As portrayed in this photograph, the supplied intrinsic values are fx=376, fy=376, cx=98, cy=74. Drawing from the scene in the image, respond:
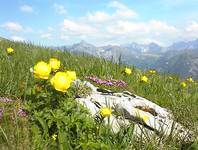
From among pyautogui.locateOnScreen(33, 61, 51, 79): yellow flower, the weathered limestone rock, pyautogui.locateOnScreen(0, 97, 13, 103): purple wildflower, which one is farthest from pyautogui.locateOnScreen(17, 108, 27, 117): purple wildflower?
the weathered limestone rock

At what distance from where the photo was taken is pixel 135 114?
624 centimetres

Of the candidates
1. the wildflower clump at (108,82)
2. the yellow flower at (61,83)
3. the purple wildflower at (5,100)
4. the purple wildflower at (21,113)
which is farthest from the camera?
the wildflower clump at (108,82)

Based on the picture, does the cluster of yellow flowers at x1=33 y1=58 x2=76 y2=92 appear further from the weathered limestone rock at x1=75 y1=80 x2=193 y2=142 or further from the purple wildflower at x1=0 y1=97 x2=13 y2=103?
the weathered limestone rock at x1=75 y1=80 x2=193 y2=142

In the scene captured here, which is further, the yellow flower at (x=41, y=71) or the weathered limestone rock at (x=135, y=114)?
the weathered limestone rock at (x=135, y=114)

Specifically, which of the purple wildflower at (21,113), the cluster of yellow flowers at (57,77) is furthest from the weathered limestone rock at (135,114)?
the purple wildflower at (21,113)

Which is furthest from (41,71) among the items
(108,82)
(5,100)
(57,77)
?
(108,82)

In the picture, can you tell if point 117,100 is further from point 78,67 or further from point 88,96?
point 78,67

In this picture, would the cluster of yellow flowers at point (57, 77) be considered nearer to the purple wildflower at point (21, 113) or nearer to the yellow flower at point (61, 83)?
the yellow flower at point (61, 83)

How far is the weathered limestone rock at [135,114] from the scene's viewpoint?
5715mm

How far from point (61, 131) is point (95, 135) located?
1.77 feet

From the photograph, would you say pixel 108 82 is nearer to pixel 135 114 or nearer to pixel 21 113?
pixel 135 114

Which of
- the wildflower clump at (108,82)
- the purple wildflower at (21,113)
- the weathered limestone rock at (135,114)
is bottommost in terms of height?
the weathered limestone rock at (135,114)

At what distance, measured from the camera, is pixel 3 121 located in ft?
15.7

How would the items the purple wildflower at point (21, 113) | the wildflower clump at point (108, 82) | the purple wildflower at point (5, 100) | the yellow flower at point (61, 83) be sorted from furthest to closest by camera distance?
the wildflower clump at point (108, 82), the purple wildflower at point (5, 100), the purple wildflower at point (21, 113), the yellow flower at point (61, 83)
